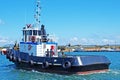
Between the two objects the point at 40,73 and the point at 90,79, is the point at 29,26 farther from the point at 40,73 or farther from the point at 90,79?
the point at 90,79

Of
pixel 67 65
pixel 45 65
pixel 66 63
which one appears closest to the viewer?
pixel 67 65

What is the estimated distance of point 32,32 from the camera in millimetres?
38781

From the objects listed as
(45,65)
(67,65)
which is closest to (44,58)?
(45,65)

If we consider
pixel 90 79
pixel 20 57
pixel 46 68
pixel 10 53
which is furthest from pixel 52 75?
pixel 10 53

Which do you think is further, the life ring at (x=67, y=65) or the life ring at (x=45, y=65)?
the life ring at (x=45, y=65)

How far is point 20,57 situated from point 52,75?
693cm

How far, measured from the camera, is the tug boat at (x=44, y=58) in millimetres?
31531

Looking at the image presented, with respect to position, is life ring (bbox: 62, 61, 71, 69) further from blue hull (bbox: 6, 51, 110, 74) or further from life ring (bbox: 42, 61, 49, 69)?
life ring (bbox: 42, 61, 49, 69)

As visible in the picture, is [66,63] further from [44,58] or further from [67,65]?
[44,58]

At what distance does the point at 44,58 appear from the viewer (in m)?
33.8

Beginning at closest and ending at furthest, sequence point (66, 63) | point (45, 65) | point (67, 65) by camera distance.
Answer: point (67, 65)
point (66, 63)
point (45, 65)

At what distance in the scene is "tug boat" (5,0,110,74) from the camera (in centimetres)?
3153

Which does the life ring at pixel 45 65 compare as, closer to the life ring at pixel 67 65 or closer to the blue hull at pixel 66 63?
the blue hull at pixel 66 63

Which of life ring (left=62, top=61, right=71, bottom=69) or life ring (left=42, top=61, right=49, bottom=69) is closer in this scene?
life ring (left=62, top=61, right=71, bottom=69)
